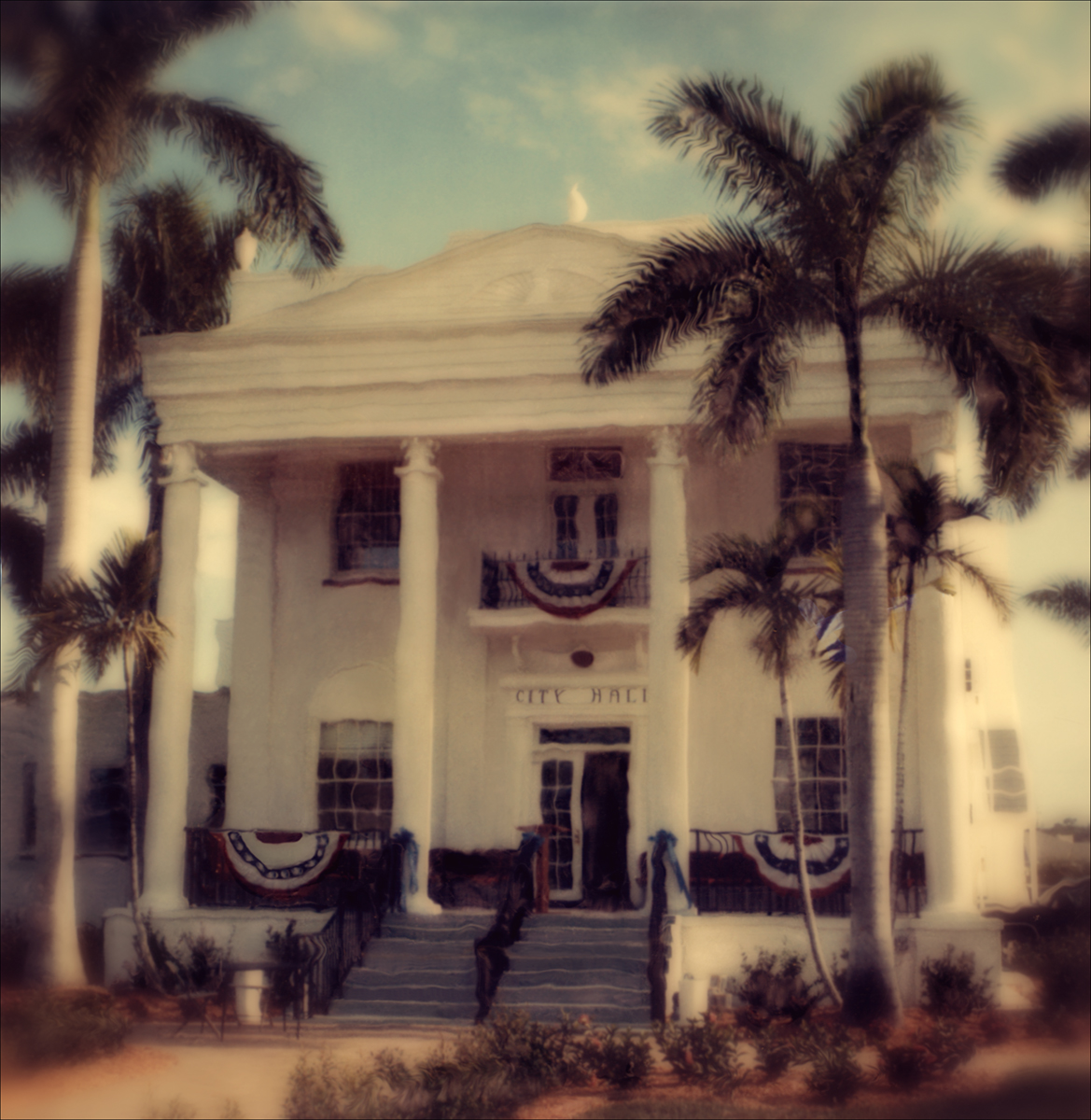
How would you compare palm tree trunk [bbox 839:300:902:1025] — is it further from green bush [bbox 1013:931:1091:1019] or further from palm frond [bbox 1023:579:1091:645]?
palm frond [bbox 1023:579:1091:645]

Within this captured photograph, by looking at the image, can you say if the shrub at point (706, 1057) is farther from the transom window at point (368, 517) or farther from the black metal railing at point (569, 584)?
the transom window at point (368, 517)

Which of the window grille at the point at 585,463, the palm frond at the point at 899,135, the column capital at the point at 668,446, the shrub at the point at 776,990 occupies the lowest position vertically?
the shrub at the point at 776,990

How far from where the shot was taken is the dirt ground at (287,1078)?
1141cm

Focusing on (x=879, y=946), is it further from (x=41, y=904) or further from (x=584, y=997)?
(x=41, y=904)

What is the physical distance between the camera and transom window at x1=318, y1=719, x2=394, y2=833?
18.7 meters

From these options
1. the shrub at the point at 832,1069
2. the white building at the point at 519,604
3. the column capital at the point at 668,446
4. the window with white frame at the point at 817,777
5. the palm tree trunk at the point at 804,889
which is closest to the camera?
the shrub at the point at 832,1069

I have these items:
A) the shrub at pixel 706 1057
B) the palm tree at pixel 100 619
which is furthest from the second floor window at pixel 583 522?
the shrub at pixel 706 1057

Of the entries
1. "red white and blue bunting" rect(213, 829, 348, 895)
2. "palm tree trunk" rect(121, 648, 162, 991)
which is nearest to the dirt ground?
"palm tree trunk" rect(121, 648, 162, 991)

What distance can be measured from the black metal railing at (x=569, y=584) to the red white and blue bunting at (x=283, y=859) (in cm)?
366

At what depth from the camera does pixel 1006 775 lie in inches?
720

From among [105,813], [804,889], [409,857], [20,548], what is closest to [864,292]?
[804,889]

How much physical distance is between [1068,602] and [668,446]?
465 centimetres

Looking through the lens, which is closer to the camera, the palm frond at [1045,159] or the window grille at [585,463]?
the palm frond at [1045,159]

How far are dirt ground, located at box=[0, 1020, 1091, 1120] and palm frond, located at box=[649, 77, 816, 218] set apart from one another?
7.70 meters
